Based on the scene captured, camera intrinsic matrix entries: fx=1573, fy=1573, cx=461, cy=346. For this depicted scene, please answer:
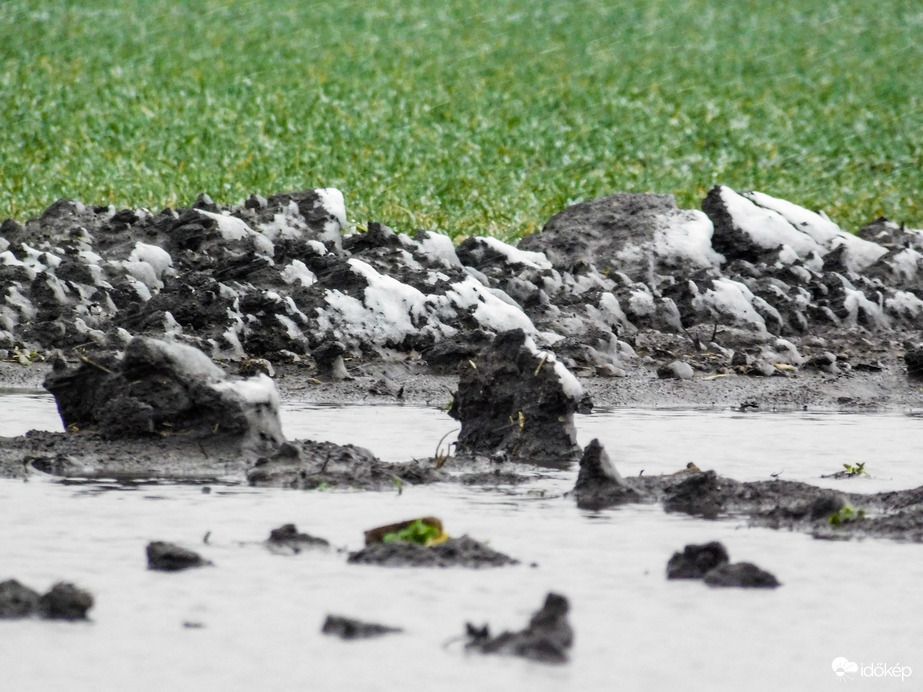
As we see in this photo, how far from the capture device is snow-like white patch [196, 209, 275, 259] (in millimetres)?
10711

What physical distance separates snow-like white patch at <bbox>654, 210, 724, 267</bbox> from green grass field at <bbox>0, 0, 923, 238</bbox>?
78.2 inches

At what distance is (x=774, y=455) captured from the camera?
22.2 ft

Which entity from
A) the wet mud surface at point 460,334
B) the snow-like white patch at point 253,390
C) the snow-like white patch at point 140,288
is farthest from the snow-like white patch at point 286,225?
the snow-like white patch at point 253,390

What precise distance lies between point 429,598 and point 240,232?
23.3 feet

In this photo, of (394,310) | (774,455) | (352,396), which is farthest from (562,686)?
(394,310)

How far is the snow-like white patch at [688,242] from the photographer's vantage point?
11.8m

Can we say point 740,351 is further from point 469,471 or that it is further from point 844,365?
point 469,471

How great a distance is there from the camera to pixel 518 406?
6.57 metres

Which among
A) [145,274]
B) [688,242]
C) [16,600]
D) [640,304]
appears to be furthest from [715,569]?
[688,242]

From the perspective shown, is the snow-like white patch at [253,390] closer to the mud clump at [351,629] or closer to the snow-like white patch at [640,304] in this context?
the mud clump at [351,629]

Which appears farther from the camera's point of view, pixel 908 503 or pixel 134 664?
pixel 908 503

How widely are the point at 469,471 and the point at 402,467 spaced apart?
1.00 feet

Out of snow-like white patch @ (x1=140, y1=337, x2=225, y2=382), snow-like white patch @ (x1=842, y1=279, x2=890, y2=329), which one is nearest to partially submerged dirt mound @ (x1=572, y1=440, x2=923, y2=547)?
snow-like white patch @ (x1=140, y1=337, x2=225, y2=382)

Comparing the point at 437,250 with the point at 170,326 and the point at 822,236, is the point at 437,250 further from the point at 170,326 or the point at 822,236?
the point at 822,236
